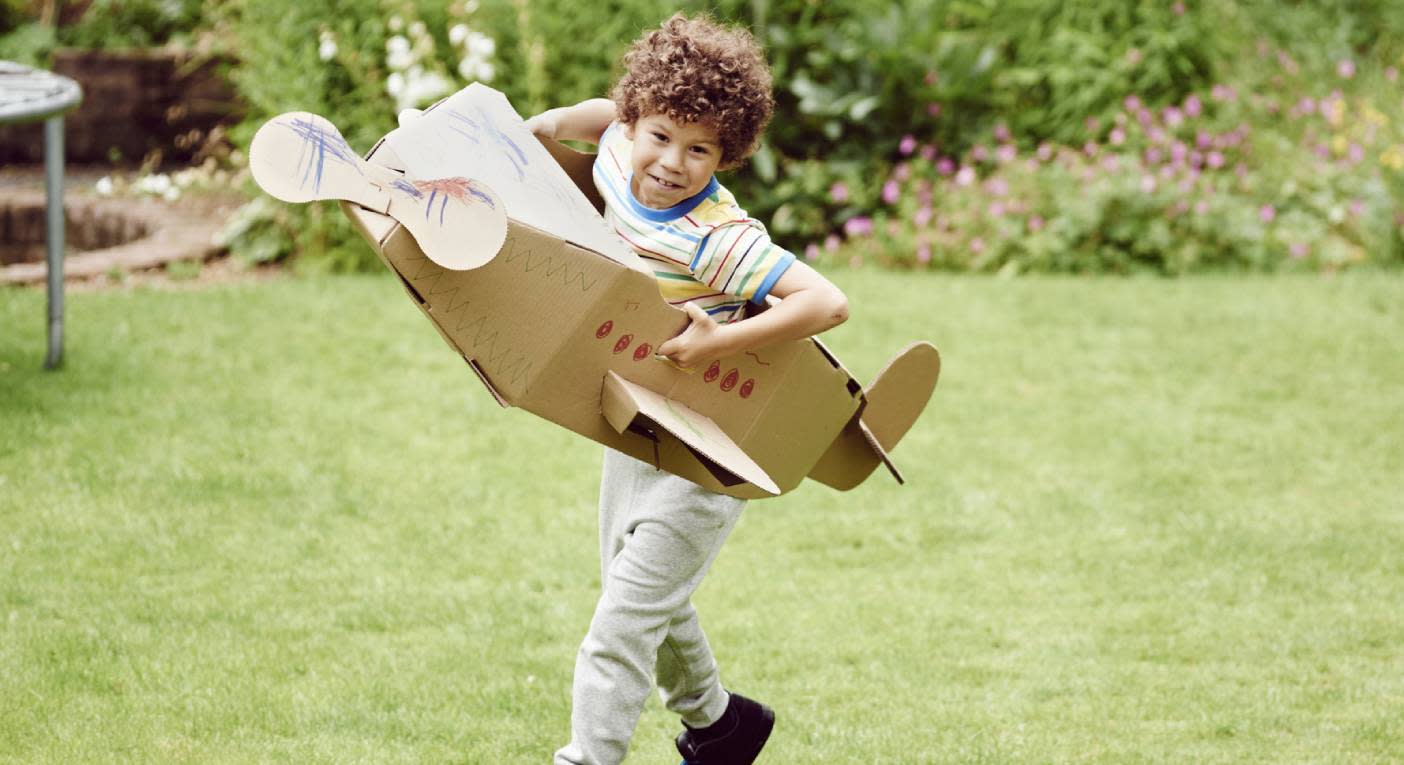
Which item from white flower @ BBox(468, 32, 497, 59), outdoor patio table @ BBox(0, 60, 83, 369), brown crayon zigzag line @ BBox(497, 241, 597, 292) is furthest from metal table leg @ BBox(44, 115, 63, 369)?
brown crayon zigzag line @ BBox(497, 241, 597, 292)

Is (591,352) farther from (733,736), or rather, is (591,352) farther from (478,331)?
(733,736)

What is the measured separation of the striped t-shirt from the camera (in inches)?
106

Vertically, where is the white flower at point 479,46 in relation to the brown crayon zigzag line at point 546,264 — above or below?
below

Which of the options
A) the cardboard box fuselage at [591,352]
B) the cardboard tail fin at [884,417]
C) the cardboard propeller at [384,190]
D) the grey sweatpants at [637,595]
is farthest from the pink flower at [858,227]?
the cardboard propeller at [384,190]

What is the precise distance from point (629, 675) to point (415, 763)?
771mm

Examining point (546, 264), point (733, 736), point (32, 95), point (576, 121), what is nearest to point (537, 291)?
point (546, 264)

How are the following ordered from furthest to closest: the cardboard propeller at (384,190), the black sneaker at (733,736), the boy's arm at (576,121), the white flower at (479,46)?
the white flower at (479,46)
the black sneaker at (733,736)
the boy's arm at (576,121)
the cardboard propeller at (384,190)

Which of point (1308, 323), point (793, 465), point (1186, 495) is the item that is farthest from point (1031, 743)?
point (1308, 323)

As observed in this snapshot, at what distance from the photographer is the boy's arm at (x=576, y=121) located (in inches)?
119

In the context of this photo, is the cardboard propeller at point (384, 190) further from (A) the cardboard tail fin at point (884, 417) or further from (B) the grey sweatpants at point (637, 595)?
(A) the cardboard tail fin at point (884, 417)

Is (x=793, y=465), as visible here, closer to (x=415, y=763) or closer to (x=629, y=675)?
(x=629, y=675)

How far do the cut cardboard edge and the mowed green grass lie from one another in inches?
43.1

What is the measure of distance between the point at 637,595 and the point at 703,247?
631 millimetres

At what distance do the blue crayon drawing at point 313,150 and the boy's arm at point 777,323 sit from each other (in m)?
Result: 0.65
